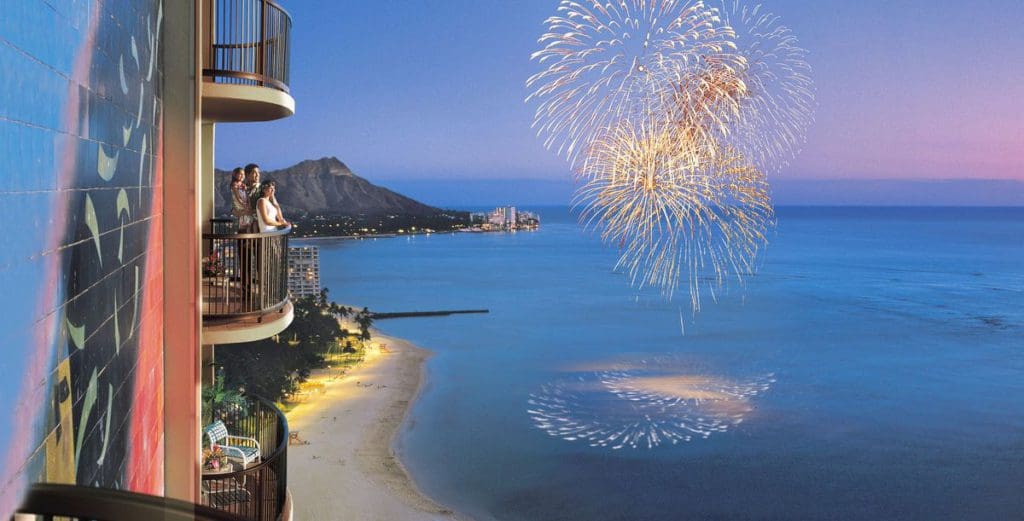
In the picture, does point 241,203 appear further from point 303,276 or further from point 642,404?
point 303,276

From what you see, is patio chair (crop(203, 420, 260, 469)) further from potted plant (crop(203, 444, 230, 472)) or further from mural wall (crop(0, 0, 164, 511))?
mural wall (crop(0, 0, 164, 511))

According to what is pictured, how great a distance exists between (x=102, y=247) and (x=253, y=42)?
16.2ft

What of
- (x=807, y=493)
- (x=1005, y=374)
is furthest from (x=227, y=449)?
(x=1005, y=374)

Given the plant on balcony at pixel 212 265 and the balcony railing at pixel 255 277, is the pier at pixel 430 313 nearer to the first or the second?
the plant on balcony at pixel 212 265

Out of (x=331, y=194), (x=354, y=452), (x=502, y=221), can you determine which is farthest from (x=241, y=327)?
(x=502, y=221)

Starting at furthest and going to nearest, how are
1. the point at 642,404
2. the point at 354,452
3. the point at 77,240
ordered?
1. the point at 642,404
2. the point at 354,452
3. the point at 77,240

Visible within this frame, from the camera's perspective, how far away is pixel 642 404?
44312 millimetres

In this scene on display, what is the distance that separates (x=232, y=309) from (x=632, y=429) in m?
33.4

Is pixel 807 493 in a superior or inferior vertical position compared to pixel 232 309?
inferior

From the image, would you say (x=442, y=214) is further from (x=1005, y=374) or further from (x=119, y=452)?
(x=119, y=452)

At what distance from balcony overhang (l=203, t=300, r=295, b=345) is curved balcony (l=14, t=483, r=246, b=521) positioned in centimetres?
522

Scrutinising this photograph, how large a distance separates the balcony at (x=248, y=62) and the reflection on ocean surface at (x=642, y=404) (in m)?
31.2

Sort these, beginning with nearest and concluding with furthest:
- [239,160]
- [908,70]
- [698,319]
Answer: [698,319] < [908,70] < [239,160]

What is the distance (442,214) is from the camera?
173m
